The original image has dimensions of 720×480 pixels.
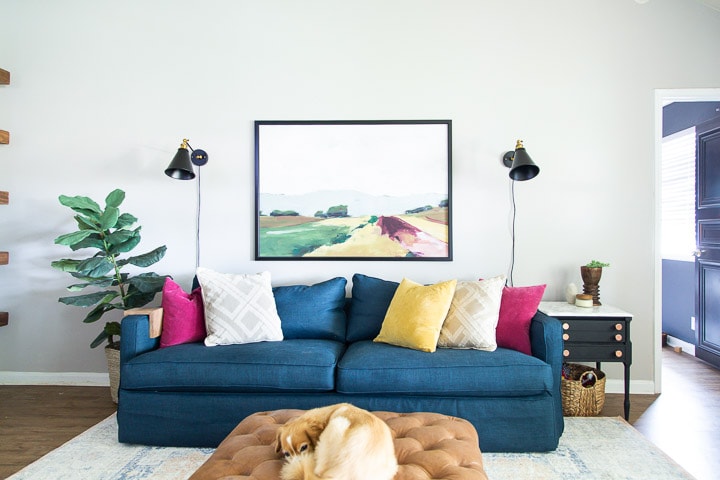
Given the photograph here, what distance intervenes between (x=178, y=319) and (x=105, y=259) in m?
0.79

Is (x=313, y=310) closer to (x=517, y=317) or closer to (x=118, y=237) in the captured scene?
(x=517, y=317)

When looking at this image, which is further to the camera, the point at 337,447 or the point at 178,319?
the point at 178,319

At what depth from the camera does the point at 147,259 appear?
9.57 ft

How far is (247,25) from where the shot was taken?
3.21 m

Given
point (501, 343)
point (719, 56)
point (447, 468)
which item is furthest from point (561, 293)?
point (447, 468)

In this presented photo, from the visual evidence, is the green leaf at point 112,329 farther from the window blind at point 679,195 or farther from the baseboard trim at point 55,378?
the window blind at point 679,195

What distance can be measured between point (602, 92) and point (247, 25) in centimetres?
256

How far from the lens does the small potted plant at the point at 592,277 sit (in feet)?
9.46

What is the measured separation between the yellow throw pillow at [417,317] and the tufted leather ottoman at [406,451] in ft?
2.26

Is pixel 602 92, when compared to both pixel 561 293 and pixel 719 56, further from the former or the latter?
pixel 561 293

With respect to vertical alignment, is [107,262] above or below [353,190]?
below

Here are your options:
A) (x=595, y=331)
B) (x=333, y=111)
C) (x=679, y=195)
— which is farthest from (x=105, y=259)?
(x=679, y=195)

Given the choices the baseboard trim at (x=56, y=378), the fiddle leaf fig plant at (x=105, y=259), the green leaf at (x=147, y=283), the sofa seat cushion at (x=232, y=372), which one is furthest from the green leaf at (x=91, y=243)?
the baseboard trim at (x=56, y=378)

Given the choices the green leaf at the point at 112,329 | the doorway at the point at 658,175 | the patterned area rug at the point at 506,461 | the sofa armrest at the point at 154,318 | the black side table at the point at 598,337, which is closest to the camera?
the patterned area rug at the point at 506,461
